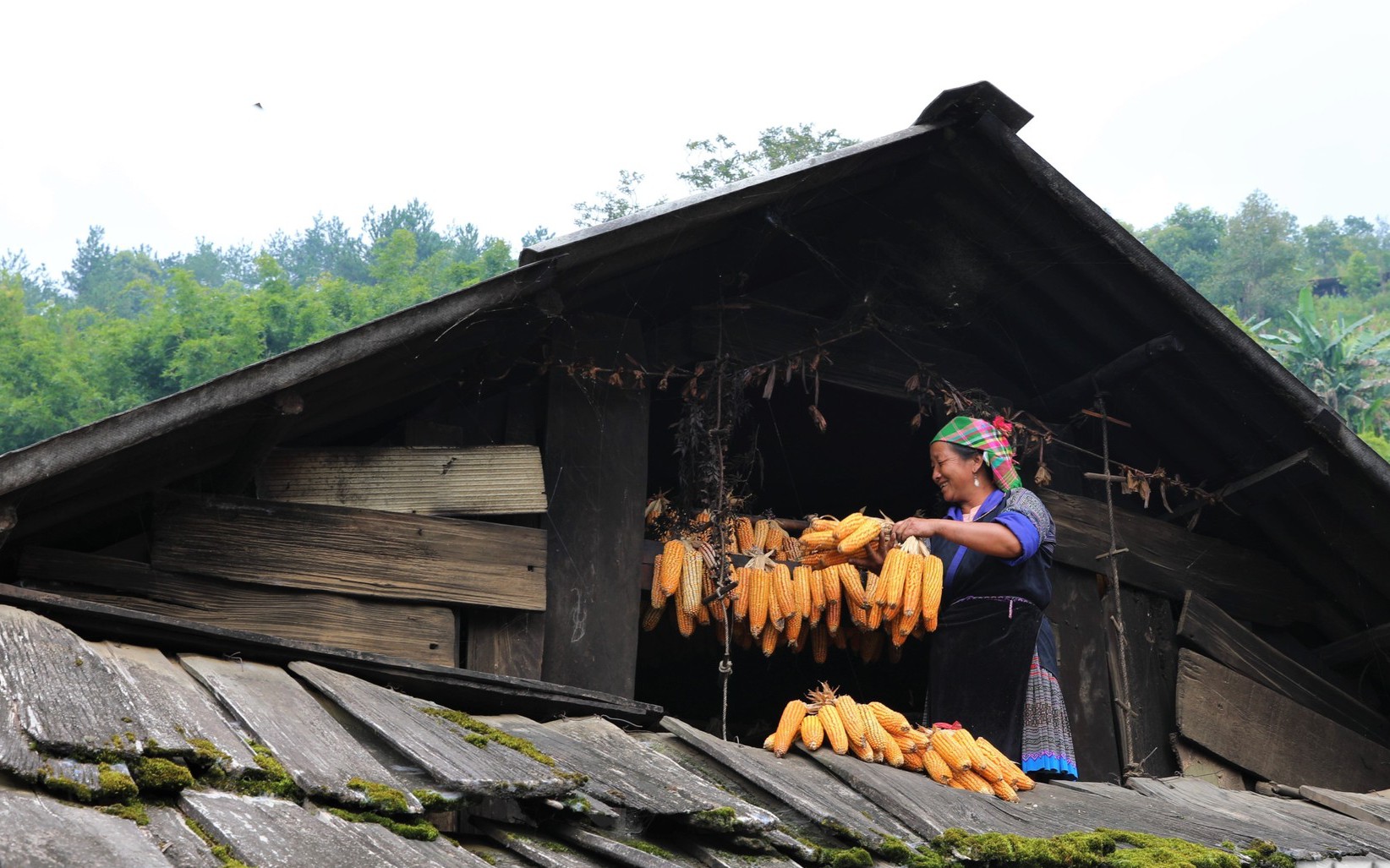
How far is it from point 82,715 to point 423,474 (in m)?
2.38

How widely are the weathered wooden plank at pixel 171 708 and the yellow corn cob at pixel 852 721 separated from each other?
253 cm

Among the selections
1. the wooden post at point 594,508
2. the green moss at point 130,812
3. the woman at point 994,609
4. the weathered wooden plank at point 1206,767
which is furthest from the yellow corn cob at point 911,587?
the green moss at point 130,812

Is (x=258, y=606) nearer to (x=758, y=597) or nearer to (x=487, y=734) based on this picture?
(x=487, y=734)

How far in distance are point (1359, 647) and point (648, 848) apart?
17.6ft

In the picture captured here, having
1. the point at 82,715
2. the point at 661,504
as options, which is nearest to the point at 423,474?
the point at 661,504

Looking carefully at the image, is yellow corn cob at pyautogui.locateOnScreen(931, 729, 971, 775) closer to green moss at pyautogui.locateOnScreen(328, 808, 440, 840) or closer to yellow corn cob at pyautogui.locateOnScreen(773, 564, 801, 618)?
yellow corn cob at pyautogui.locateOnScreen(773, 564, 801, 618)

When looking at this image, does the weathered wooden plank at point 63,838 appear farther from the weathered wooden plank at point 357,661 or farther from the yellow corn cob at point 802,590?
the yellow corn cob at point 802,590

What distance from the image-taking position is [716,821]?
12.3ft

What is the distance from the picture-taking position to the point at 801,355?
259 inches

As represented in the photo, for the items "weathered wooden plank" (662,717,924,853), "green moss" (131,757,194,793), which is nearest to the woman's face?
"weathered wooden plank" (662,717,924,853)

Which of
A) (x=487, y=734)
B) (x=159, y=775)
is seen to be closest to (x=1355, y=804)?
(x=487, y=734)

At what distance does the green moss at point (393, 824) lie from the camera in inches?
122

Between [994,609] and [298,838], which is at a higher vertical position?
[994,609]

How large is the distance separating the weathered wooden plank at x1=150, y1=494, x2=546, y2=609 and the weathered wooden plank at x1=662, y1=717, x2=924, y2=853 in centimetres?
98
